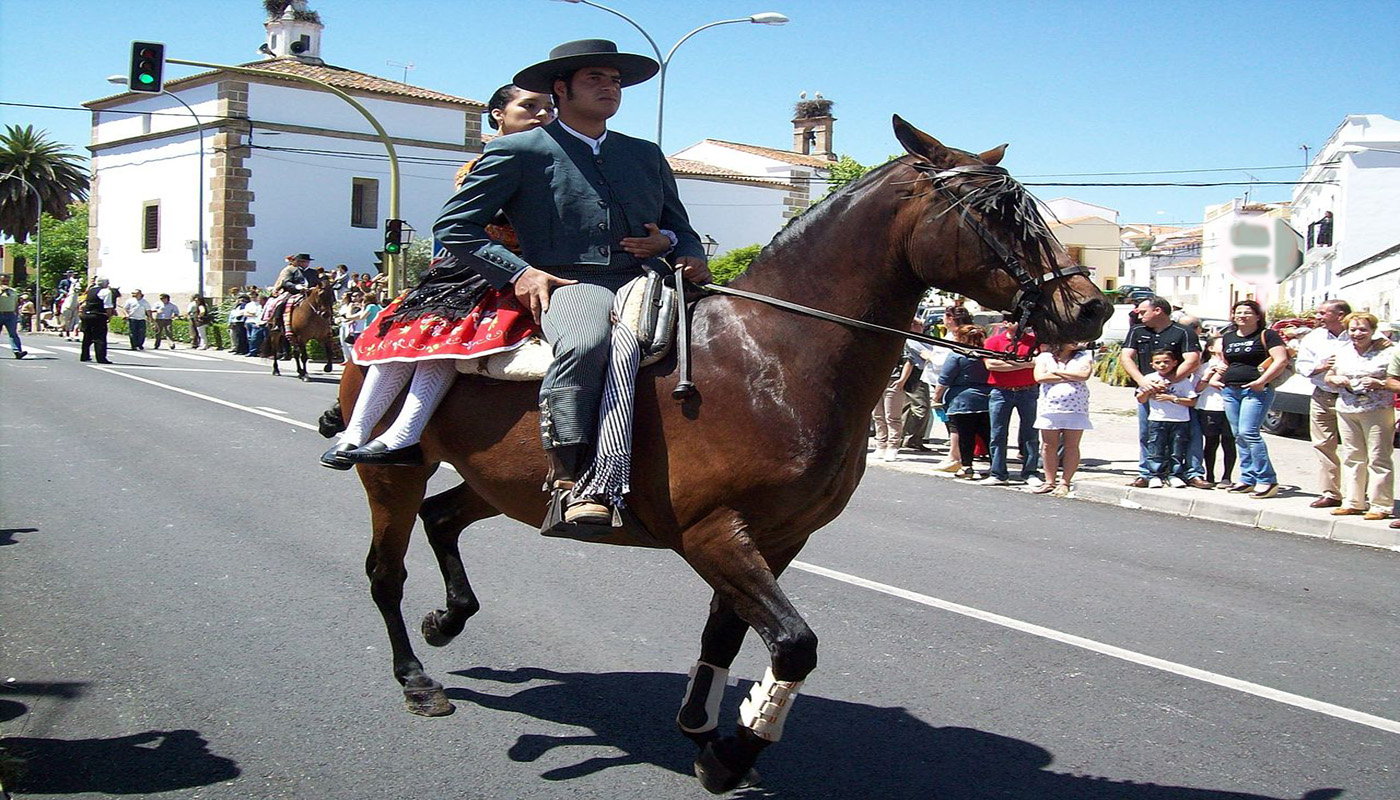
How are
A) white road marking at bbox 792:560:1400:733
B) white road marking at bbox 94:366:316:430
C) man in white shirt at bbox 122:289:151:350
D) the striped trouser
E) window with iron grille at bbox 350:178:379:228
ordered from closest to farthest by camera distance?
the striped trouser, white road marking at bbox 792:560:1400:733, white road marking at bbox 94:366:316:430, man in white shirt at bbox 122:289:151:350, window with iron grille at bbox 350:178:379:228

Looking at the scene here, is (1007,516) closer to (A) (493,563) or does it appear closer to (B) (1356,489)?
(B) (1356,489)

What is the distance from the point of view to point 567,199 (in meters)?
4.28

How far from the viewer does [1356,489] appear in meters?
10.7

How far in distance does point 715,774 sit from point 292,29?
54201 millimetres

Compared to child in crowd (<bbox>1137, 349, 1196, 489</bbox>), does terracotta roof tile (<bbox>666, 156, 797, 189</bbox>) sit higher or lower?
higher

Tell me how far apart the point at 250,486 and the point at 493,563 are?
3.67 m

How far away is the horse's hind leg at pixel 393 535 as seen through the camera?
5.04 meters

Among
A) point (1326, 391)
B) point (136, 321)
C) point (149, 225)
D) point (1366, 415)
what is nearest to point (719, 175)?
point (149, 225)

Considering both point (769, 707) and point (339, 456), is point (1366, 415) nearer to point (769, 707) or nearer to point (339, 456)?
point (769, 707)

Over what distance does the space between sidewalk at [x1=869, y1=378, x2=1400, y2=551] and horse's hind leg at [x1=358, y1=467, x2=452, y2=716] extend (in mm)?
8268

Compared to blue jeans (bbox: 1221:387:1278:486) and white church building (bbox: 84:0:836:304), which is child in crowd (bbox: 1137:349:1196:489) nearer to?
blue jeans (bbox: 1221:387:1278:486)

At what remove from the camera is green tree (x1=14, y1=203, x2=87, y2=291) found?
66.2m

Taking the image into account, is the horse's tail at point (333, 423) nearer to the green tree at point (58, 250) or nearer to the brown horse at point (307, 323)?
the brown horse at point (307, 323)

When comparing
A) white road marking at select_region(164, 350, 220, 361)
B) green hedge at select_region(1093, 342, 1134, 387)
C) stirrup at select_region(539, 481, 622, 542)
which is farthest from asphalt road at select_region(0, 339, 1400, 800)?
white road marking at select_region(164, 350, 220, 361)
